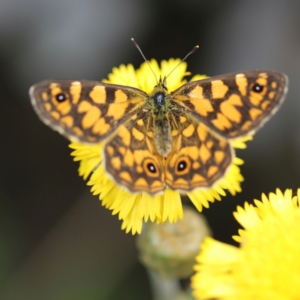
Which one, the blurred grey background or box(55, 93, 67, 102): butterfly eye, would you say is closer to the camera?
box(55, 93, 67, 102): butterfly eye

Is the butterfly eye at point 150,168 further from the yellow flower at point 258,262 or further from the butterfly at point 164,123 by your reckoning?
the yellow flower at point 258,262

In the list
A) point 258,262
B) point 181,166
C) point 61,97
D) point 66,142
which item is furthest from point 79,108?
point 66,142

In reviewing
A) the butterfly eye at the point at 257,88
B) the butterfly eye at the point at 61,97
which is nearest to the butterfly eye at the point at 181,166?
the butterfly eye at the point at 257,88

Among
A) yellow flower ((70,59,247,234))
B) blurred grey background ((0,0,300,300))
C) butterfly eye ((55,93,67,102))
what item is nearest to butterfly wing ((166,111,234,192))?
yellow flower ((70,59,247,234))

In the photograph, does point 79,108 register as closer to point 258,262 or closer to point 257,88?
point 257,88

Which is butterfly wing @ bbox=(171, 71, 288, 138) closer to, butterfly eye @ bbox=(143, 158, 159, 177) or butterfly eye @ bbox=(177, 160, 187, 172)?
butterfly eye @ bbox=(177, 160, 187, 172)

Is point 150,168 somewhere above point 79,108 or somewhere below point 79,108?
below

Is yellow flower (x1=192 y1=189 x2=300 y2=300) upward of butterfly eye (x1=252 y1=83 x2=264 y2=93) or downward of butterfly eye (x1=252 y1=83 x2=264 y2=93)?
downward

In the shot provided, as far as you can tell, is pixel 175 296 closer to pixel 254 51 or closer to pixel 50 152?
pixel 50 152
